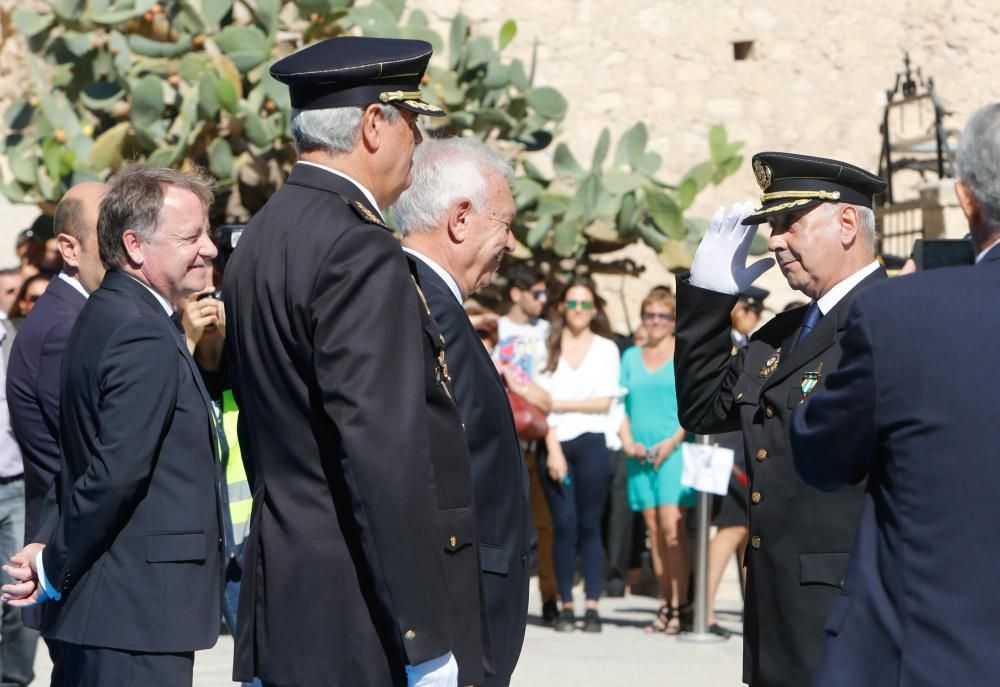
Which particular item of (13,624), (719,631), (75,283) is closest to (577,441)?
(719,631)

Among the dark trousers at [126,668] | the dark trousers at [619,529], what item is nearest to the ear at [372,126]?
the dark trousers at [126,668]

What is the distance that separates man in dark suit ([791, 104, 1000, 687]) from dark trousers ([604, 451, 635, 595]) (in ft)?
19.4

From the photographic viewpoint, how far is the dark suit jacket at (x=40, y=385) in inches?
159

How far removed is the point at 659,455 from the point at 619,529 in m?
1.02

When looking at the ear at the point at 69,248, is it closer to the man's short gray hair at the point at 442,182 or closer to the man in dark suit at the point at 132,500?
the man in dark suit at the point at 132,500

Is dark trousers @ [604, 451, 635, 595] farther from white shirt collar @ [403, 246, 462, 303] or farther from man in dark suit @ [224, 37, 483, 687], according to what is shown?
man in dark suit @ [224, 37, 483, 687]

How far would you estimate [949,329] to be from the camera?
2.28 meters

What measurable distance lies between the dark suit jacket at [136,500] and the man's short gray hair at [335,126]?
80 centimetres

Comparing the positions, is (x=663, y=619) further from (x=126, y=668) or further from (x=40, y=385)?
(x=126, y=668)

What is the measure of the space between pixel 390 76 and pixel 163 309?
3.32 feet

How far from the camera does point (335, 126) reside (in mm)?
2643

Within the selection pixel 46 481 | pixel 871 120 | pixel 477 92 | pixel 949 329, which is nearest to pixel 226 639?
pixel 46 481

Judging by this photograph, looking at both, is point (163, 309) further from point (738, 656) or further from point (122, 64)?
point (122, 64)

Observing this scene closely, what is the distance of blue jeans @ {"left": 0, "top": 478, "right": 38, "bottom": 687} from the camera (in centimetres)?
511
